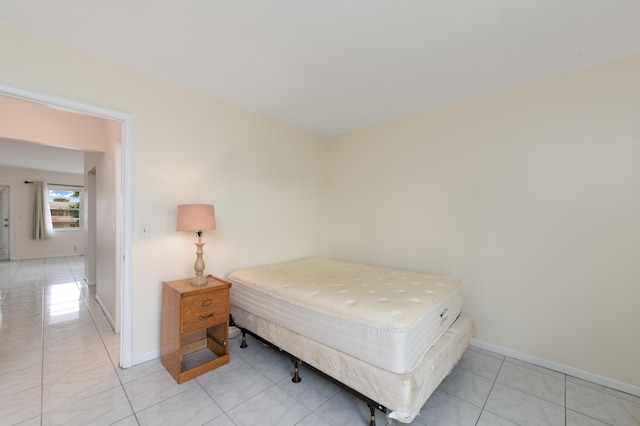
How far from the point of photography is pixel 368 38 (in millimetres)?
1792

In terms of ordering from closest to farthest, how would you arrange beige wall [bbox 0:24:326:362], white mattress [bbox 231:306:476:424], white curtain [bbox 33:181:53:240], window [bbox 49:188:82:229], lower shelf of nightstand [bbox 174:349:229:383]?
white mattress [bbox 231:306:476:424] < beige wall [bbox 0:24:326:362] < lower shelf of nightstand [bbox 174:349:229:383] < white curtain [bbox 33:181:53:240] < window [bbox 49:188:82:229]

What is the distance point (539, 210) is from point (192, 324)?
312 cm

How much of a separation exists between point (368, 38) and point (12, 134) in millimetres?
3996

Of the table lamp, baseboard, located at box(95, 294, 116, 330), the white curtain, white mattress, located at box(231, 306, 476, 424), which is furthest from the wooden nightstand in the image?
the white curtain

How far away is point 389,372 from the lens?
142cm

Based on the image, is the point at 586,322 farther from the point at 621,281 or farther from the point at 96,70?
the point at 96,70

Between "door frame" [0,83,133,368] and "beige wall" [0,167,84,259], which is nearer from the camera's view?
"door frame" [0,83,133,368]

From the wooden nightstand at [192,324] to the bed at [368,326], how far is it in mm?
243

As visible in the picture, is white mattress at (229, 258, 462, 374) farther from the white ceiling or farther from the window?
the window

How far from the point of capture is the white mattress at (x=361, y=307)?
4.82ft

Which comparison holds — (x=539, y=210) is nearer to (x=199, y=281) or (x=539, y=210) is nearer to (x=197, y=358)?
(x=199, y=281)

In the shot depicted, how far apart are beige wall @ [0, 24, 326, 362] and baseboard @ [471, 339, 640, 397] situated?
7.95 feet

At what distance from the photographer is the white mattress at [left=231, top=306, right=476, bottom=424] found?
139 centimetres

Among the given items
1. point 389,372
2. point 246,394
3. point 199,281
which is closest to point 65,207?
point 199,281
